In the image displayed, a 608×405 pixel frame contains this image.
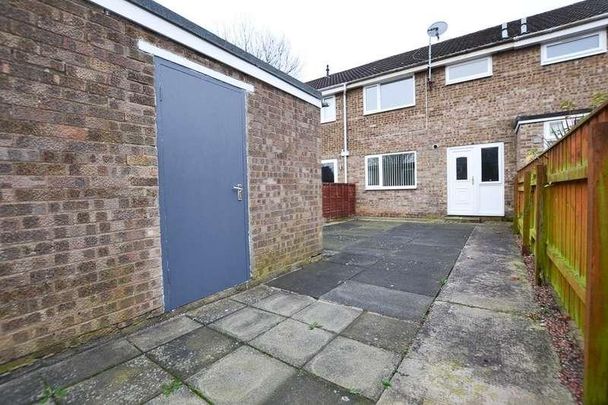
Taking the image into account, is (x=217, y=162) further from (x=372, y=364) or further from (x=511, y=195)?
(x=511, y=195)

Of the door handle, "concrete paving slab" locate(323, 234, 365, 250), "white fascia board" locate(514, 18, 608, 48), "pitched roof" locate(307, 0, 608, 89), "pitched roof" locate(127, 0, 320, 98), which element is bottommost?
"concrete paving slab" locate(323, 234, 365, 250)

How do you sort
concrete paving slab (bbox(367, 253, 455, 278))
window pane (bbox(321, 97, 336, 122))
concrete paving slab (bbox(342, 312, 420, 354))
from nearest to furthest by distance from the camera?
concrete paving slab (bbox(342, 312, 420, 354)) < concrete paving slab (bbox(367, 253, 455, 278)) < window pane (bbox(321, 97, 336, 122))

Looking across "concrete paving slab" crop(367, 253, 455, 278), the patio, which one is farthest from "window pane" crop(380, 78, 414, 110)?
the patio

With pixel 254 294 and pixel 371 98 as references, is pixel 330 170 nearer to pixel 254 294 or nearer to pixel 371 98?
pixel 371 98

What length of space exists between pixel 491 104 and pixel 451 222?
404cm

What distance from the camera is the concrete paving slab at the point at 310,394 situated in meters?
1.62

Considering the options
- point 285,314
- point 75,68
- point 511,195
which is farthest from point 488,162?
point 75,68

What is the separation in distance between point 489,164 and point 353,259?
7.22 metres

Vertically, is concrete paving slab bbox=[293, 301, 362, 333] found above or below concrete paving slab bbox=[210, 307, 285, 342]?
below

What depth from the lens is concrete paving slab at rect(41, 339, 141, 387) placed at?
186 cm

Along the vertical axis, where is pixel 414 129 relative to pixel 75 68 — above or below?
above

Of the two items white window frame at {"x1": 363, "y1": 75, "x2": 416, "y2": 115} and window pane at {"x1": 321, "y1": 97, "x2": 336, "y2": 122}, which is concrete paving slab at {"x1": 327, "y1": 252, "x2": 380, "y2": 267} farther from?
window pane at {"x1": 321, "y1": 97, "x2": 336, "y2": 122}

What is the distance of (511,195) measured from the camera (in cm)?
914

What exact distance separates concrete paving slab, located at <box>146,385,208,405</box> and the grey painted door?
3.90 ft
